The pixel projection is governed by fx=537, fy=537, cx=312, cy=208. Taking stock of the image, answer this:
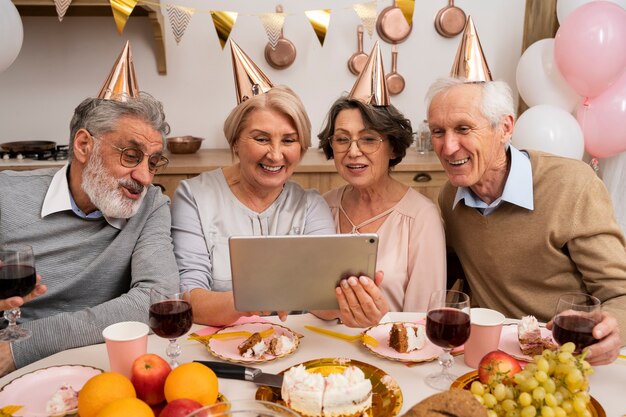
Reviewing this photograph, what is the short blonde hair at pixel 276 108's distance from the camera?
1.79 meters

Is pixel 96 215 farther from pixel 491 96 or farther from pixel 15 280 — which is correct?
pixel 491 96

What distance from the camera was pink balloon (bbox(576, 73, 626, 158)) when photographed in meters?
2.89

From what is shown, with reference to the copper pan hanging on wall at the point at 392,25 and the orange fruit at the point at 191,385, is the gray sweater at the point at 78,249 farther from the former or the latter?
the copper pan hanging on wall at the point at 392,25

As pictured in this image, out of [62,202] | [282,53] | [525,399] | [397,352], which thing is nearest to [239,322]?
[397,352]

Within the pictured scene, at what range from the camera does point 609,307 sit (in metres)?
1.51

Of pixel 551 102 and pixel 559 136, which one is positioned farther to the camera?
pixel 551 102

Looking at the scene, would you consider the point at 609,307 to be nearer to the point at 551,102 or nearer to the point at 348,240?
the point at 348,240

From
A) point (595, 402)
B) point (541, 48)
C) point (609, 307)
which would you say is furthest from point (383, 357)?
point (541, 48)

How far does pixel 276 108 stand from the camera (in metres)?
1.80

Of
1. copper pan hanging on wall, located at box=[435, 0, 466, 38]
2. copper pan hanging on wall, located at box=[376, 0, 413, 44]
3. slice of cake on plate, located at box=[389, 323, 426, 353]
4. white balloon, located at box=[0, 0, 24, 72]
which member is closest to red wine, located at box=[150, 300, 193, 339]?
slice of cake on plate, located at box=[389, 323, 426, 353]

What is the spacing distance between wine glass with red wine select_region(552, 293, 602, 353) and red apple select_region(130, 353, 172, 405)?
82cm

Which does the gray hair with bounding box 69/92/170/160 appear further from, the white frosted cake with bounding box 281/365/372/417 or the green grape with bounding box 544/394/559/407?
the green grape with bounding box 544/394/559/407

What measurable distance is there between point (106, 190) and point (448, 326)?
1083mm

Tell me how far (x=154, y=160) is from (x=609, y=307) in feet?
4.68
